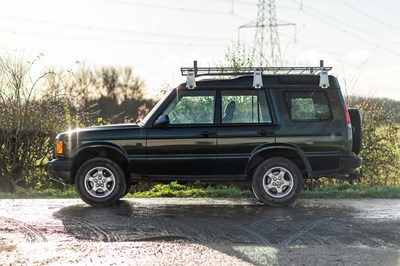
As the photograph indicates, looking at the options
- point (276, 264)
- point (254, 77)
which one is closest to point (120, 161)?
point (254, 77)

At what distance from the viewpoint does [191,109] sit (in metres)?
9.57

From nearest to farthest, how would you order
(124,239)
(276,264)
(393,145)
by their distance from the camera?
1. (276,264)
2. (124,239)
3. (393,145)

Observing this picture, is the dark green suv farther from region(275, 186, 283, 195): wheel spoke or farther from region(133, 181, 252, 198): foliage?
region(133, 181, 252, 198): foliage

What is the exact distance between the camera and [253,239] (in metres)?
6.80

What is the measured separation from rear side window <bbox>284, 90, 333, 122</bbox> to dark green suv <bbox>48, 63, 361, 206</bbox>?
0.05 feet

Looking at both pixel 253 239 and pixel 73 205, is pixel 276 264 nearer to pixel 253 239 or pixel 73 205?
pixel 253 239

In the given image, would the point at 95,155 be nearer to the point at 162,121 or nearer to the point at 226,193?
the point at 162,121

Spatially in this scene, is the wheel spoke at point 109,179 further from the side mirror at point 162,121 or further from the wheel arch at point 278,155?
the wheel arch at point 278,155

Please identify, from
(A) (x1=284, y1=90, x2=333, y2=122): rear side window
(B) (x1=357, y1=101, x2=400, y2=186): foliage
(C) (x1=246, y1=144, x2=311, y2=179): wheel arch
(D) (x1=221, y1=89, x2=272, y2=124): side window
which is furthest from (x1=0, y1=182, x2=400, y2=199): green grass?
(D) (x1=221, y1=89, x2=272, y2=124): side window

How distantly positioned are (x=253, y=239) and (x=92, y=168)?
3.76m

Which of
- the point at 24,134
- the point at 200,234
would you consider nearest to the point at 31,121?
the point at 24,134

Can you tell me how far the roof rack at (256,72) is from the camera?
377 inches

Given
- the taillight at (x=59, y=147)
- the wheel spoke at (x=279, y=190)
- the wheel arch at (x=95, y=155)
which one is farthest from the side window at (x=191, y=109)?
the taillight at (x=59, y=147)

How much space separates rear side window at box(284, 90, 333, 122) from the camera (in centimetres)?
955
